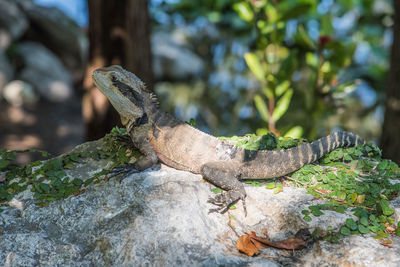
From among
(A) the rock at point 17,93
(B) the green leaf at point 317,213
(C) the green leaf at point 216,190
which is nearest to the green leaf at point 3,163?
(C) the green leaf at point 216,190

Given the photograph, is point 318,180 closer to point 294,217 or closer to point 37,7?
point 294,217

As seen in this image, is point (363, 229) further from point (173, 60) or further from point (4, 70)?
point (4, 70)

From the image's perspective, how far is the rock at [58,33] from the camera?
12.1 meters

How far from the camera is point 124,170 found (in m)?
3.21

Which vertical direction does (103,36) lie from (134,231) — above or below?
above

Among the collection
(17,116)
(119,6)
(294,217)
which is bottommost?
(17,116)

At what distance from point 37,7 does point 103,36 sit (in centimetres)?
854

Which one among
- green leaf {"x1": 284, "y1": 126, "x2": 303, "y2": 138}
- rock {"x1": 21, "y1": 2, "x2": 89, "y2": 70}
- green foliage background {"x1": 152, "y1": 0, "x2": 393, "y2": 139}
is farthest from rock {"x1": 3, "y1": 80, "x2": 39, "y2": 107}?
green leaf {"x1": 284, "y1": 126, "x2": 303, "y2": 138}

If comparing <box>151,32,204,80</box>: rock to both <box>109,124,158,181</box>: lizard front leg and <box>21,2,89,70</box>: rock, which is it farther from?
<box>109,124,158,181</box>: lizard front leg

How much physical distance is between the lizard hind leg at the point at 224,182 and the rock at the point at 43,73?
9140 mm

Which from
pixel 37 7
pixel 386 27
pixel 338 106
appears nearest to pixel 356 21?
pixel 386 27

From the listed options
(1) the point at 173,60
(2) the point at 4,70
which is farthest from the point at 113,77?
(2) the point at 4,70

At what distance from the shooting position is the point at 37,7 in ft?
40.3

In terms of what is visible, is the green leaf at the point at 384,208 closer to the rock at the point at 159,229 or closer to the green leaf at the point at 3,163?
the rock at the point at 159,229
